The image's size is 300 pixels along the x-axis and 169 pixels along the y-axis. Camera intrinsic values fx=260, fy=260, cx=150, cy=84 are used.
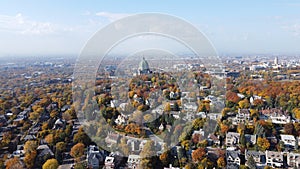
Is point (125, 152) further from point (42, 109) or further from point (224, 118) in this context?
point (42, 109)


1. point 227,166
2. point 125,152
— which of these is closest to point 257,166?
point 227,166

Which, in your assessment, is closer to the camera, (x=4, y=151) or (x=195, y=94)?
(x=4, y=151)

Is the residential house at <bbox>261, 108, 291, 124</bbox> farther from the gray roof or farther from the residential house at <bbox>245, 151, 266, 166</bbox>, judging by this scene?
the gray roof

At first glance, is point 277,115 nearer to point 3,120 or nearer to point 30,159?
point 30,159

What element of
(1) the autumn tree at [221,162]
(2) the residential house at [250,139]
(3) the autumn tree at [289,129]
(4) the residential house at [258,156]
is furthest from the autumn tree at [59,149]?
(3) the autumn tree at [289,129]

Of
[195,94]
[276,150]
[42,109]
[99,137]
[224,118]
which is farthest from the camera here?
[42,109]

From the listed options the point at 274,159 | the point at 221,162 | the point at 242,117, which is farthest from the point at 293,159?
the point at 242,117
